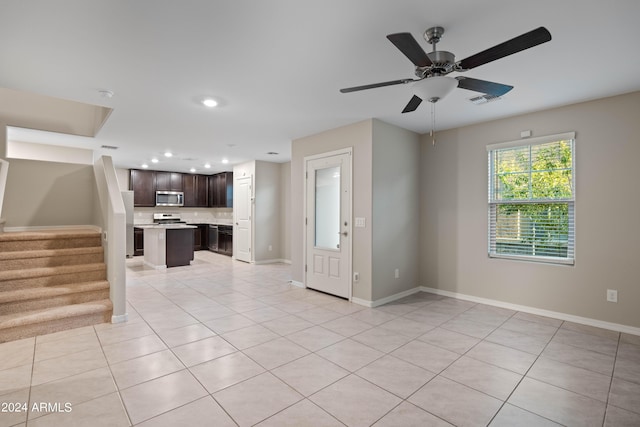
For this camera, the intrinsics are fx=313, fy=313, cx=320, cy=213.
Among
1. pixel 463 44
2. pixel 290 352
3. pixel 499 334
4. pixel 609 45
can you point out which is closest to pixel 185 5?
pixel 463 44

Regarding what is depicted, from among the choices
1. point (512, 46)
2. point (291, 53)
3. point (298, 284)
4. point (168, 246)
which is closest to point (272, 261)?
point (168, 246)

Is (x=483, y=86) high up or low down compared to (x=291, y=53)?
down

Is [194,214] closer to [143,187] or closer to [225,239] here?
[143,187]

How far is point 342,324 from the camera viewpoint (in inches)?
137

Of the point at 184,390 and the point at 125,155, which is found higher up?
the point at 125,155

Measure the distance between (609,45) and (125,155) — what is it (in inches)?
307

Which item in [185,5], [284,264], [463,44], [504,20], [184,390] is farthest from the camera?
[284,264]

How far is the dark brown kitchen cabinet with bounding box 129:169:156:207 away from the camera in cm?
872

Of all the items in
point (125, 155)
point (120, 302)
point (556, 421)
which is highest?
point (125, 155)

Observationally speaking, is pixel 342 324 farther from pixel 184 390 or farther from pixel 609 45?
pixel 609 45

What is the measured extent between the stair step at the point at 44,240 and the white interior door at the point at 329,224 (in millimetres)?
2969

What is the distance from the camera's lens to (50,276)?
141 inches

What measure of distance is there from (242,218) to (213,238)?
77.7 inches

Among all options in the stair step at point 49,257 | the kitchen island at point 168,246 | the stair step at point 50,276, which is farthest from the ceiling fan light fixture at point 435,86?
the kitchen island at point 168,246
